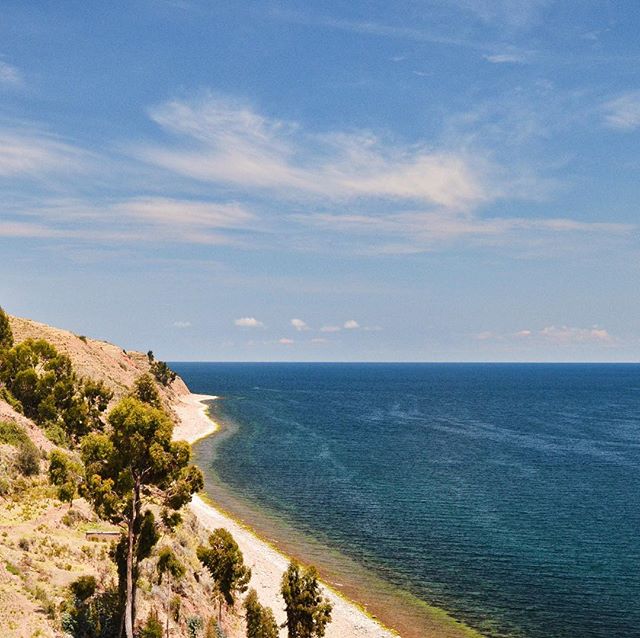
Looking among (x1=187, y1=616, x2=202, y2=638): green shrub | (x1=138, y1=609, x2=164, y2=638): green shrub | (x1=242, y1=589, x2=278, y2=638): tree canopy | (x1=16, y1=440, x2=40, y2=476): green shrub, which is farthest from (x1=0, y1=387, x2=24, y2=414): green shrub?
(x1=138, y1=609, x2=164, y2=638): green shrub

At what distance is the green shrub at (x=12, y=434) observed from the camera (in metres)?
59.0

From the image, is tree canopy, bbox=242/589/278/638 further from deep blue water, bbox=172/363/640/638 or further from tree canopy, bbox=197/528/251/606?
deep blue water, bbox=172/363/640/638

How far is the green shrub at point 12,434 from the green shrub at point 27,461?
109 inches

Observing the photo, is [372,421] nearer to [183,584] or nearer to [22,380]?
[22,380]

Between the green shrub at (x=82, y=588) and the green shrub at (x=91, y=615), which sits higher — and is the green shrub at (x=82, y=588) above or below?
above

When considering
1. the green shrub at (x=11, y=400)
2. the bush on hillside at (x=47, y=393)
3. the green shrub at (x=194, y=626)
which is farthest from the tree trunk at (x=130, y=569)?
the green shrub at (x=11, y=400)

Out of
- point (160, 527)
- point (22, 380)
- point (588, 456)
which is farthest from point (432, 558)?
point (588, 456)

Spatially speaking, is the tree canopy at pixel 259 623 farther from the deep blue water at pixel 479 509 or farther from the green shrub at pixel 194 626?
the deep blue water at pixel 479 509

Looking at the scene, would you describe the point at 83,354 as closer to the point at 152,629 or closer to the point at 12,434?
the point at 12,434

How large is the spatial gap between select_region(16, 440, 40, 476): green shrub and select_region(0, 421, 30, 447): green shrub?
2763mm

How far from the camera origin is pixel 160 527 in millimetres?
46094

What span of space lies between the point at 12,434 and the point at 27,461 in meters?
7.14

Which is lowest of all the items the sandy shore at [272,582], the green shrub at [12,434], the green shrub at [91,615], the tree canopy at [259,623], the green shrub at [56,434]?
the sandy shore at [272,582]

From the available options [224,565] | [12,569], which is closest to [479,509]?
A: [224,565]
